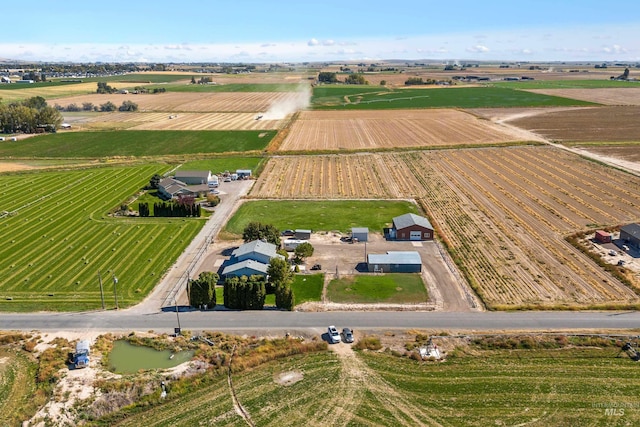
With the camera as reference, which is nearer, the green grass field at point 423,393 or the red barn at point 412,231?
the green grass field at point 423,393

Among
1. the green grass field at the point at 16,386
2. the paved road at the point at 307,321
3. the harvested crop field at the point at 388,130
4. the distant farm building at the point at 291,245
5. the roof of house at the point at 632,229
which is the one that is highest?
the harvested crop field at the point at 388,130

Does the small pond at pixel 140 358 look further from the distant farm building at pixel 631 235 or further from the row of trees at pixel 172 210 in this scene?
the distant farm building at pixel 631 235

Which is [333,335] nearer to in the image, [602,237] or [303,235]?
[303,235]

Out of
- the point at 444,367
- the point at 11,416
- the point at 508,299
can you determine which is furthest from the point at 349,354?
the point at 11,416

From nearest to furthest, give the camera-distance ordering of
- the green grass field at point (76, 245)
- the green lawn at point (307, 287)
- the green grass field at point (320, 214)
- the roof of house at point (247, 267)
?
the green lawn at point (307, 287)
the green grass field at point (76, 245)
the roof of house at point (247, 267)
the green grass field at point (320, 214)

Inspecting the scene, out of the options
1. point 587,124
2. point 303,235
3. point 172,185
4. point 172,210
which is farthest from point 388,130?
point 303,235

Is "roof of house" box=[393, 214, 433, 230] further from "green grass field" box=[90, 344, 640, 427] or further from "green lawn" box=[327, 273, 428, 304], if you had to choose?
"green grass field" box=[90, 344, 640, 427]

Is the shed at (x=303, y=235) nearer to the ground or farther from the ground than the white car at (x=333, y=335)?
farther from the ground

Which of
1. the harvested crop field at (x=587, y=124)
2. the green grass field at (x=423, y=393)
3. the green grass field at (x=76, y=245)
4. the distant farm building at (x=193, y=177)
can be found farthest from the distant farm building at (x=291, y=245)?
the harvested crop field at (x=587, y=124)
